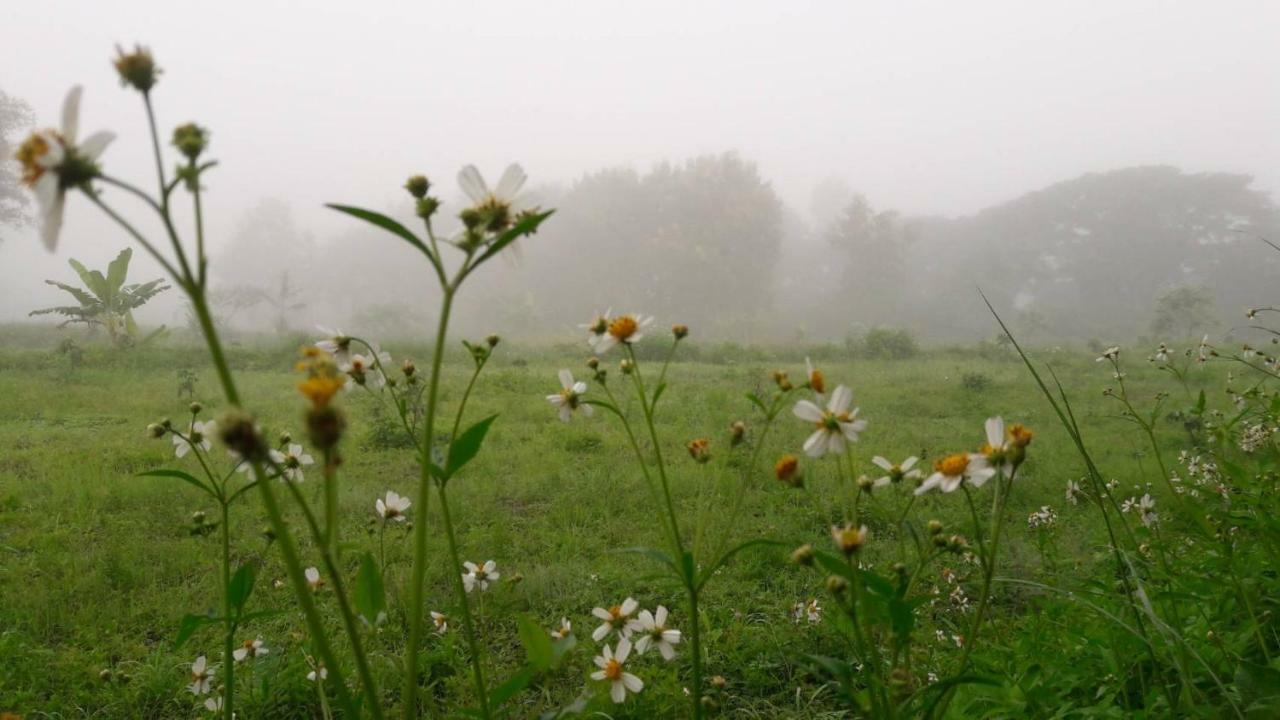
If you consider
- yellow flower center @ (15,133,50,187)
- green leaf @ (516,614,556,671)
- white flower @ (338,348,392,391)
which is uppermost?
yellow flower center @ (15,133,50,187)

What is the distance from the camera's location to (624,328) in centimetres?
97

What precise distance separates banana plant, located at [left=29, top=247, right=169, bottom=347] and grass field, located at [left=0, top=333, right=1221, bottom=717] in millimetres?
2667

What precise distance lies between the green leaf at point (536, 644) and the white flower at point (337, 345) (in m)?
0.43

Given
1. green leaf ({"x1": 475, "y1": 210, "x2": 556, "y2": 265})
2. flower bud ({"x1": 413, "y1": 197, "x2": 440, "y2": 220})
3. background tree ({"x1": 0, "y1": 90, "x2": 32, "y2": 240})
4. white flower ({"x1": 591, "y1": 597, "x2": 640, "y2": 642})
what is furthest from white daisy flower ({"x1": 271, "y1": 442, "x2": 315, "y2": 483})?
background tree ({"x1": 0, "y1": 90, "x2": 32, "y2": 240})

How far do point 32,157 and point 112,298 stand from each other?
11069 mm

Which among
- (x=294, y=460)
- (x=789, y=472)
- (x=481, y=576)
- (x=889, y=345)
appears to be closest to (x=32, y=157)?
(x=789, y=472)

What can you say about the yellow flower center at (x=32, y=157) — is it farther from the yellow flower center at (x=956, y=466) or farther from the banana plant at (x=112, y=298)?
the banana plant at (x=112, y=298)

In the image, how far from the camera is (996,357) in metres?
A: 13.1

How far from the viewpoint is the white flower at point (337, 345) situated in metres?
0.91

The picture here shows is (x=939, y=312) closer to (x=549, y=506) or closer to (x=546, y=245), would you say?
(x=546, y=245)

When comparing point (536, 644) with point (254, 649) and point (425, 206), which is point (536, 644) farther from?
point (254, 649)

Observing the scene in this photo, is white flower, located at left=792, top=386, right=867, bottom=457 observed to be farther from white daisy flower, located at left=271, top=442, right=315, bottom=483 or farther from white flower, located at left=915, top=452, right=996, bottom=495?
white daisy flower, located at left=271, top=442, right=315, bottom=483

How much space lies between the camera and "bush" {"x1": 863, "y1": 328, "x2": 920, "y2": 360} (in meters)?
13.7

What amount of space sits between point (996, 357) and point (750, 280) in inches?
778
